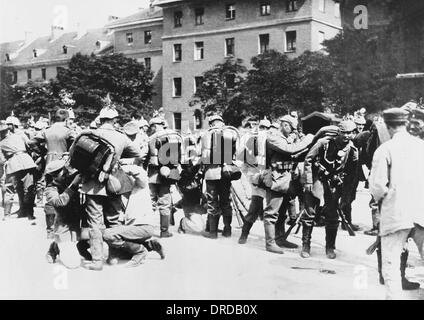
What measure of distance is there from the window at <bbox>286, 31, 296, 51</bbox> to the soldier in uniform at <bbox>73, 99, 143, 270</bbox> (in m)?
36.3

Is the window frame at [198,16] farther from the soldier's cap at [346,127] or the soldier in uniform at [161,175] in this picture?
the soldier's cap at [346,127]

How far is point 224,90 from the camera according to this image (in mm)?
37250

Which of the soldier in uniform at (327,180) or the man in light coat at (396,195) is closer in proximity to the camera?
the man in light coat at (396,195)

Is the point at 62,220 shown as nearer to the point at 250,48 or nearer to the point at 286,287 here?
the point at 286,287

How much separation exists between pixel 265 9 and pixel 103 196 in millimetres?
39277

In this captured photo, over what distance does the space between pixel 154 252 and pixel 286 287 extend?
97.4 inches

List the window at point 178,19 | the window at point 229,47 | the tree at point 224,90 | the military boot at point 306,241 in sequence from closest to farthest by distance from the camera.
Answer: the military boot at point 306,241 < the tree at point 224,90 < the window at point 229,47 < the window at point 178,19

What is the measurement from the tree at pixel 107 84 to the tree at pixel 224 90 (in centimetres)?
528

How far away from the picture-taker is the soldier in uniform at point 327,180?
755cm

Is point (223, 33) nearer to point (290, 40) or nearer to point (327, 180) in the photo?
point (290, 40)

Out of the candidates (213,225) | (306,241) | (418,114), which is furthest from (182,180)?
(418,114)

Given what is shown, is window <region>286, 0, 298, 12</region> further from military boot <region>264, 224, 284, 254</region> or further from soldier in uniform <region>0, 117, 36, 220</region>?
military boot <region>264, 224, 284, 254</region>

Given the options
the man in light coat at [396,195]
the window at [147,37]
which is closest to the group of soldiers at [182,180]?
the man in light coat at [396,195]

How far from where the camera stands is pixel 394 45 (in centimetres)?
2258
